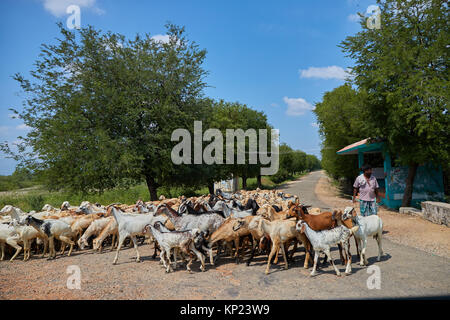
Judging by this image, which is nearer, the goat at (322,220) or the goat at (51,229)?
the goat at (322,220)

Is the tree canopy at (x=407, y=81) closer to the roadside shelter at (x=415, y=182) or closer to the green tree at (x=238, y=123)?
the roadside shelter at (x=415, y=182)

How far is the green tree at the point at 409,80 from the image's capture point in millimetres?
11742

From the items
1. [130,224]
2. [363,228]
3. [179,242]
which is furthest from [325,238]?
[130,224]

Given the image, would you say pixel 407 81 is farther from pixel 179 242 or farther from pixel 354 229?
pixel 179 242

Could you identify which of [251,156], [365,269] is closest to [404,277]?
[365,269]

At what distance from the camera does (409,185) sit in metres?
14.6

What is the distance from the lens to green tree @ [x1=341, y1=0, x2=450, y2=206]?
11.7m

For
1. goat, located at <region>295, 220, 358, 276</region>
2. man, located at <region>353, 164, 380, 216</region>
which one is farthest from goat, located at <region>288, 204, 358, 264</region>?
man, located at <region>353, 164, 380, 216</region>

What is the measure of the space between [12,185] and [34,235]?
898 inches

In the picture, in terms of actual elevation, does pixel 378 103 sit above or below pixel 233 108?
below

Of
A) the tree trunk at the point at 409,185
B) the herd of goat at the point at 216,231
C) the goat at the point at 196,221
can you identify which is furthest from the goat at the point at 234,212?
the tree trunk at the point at 409,185

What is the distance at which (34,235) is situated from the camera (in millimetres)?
7941

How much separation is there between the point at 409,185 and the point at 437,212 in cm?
415
